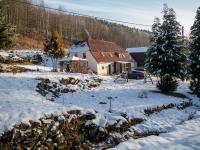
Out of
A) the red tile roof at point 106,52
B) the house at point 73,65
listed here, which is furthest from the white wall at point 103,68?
Answer: the house at point 73,65

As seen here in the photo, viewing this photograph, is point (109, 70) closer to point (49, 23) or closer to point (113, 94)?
point (113, 94)

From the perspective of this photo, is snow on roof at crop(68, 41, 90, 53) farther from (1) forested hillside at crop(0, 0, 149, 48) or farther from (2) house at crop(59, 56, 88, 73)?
(1) forested hillside at crop(0, 0, 149, 48)

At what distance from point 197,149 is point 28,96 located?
41.9ft

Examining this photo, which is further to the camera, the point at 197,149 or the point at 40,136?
the point at 40,136

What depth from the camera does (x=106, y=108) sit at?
71.3ft

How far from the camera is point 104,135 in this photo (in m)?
16.5

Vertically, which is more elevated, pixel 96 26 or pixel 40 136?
pixel 96 26

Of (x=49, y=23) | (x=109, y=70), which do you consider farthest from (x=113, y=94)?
(x=49, y=23)

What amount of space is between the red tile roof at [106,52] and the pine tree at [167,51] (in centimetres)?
2120

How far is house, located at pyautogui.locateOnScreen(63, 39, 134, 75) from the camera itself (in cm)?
5440

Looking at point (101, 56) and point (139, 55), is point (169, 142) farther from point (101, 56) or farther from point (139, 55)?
point (139, 55)

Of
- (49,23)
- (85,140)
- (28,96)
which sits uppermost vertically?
(49,23)

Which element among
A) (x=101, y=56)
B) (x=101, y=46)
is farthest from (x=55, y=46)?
(x=101, y=46)

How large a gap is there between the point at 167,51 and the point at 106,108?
14.2 metres
